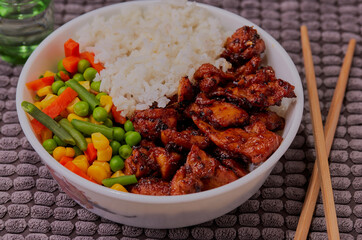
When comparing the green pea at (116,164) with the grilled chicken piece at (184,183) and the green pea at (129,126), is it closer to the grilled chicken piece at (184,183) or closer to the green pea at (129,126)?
the green pea at (129,126)

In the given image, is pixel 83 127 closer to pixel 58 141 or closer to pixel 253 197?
pixel 58 141

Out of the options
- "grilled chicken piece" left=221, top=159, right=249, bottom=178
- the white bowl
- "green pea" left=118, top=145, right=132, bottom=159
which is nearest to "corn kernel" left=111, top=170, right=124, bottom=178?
"green pea" left=118, top=145, right=132, bottom=159

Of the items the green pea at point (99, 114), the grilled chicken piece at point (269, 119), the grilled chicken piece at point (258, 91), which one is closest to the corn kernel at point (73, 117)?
the green pea at point (99, 114)

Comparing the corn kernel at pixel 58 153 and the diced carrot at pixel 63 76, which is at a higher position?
the diced carrot at pixel 63 76

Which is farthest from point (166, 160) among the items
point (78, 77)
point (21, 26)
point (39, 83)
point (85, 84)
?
point (21, 26)

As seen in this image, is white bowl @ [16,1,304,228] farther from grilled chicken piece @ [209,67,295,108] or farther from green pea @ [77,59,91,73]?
green pea @ [77,59,91,73]

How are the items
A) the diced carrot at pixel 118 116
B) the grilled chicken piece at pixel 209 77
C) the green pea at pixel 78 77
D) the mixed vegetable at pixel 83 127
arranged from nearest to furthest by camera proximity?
the mixed vegetable at pixel 83 127 → the grilled chicken piece at pixel 209 77 → the diced carrot at pixel 118 116 → the green pea at pixel 78 77

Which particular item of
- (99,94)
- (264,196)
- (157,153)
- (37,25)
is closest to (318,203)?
(264,196)
